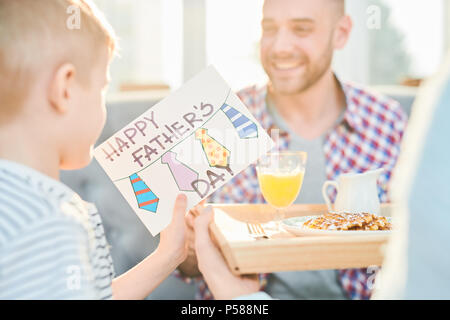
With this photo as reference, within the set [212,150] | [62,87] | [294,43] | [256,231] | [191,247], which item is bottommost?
[191,247]

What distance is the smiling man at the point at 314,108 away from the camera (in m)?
1.57

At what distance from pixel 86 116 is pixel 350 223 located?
49cm

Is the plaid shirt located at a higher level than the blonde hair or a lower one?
lower

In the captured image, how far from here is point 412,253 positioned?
41 centimetres

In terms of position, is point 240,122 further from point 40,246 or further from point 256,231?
point 40,246

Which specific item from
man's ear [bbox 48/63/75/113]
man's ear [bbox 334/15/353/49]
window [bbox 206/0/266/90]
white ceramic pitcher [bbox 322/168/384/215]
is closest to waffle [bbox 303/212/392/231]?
white ceramic pitcher [bbox 322/168/384/215]

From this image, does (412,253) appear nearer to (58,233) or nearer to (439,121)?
(439,121)

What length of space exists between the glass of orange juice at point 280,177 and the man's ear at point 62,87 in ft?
1.56

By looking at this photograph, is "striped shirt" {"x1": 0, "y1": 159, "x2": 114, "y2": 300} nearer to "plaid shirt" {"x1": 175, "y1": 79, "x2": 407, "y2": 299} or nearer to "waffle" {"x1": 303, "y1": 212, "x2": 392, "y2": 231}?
"waffle" {"x1": 303, "y1": 212, "x2": 392, "y2": 231}

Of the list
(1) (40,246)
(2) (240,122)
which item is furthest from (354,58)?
(1) (40,246)

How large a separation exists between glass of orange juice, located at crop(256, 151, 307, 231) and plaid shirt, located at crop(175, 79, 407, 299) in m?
0.42

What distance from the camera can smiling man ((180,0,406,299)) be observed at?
1.57m

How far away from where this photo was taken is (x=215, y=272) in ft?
2.84
